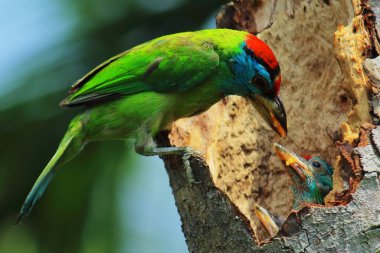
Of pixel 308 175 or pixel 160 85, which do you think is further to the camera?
pixel 308 175

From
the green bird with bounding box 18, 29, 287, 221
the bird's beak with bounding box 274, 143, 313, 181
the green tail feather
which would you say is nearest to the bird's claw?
the green bird with bounding box 18, 29, 287, 221

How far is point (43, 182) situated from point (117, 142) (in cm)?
94

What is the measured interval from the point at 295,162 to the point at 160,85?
105 centimetres

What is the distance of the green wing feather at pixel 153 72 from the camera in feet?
15.1

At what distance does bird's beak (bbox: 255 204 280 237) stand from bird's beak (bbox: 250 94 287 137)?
1.74 ft

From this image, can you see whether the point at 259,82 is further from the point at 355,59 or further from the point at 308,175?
the point at 355,59

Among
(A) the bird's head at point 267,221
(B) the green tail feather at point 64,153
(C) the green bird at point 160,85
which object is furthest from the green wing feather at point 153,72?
(A) the bird's head at point 267,221

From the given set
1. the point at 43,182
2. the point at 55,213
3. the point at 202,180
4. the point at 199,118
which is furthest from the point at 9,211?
the point at 202,180

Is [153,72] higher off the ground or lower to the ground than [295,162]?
higher

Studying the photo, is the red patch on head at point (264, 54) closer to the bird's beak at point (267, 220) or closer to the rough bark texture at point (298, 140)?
the rough bark texture at point (298, 140)

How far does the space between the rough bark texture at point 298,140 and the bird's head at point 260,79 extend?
374mm

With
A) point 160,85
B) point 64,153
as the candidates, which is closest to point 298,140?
point 160,85

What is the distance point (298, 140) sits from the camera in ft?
17.9

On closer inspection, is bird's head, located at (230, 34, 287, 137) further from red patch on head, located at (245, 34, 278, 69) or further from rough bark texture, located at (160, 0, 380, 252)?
rough bark texture, located at (160, 0, 380, 252)
